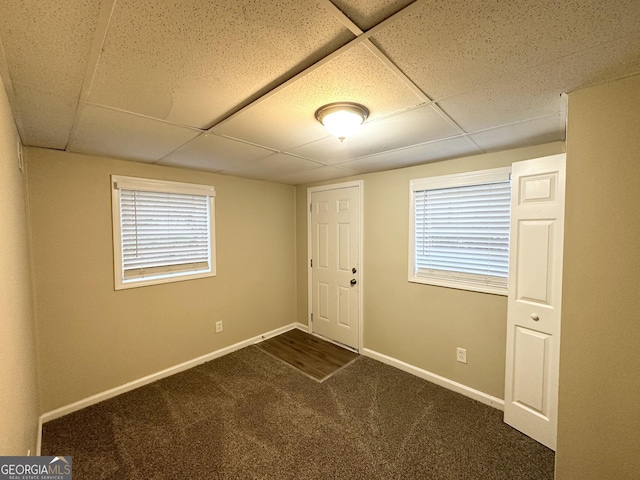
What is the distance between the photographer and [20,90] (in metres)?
1.20

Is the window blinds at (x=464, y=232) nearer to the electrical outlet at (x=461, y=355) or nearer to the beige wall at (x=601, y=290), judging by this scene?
the electrical outlet at (x=461, y=355)

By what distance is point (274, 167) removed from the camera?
9.18 feet

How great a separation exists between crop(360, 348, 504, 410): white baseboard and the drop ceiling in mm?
2223

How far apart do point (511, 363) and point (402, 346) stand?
3.47ft

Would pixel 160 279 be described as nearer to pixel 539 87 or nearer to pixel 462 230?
pixel 462 230

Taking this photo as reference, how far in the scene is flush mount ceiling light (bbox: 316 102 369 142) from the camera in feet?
4.53

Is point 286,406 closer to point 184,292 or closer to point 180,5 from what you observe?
point 184,292

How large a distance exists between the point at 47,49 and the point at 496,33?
1583 mm

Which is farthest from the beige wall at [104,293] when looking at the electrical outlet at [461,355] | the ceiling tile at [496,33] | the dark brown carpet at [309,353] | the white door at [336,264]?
the ceiling tile at [496,33]

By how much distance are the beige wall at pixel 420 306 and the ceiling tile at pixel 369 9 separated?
1.95m

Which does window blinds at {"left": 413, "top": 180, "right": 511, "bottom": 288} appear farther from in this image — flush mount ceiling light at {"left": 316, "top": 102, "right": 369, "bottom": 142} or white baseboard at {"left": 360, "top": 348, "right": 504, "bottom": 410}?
flush mount ceiling light at {"left": 316, "top": 102, "right": 369, "bottom": 142}

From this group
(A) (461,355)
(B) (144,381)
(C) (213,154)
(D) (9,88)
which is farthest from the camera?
(B) (144,381)

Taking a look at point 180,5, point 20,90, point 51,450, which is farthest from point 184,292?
point 180,5

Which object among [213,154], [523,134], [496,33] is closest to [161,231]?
[213,154]
